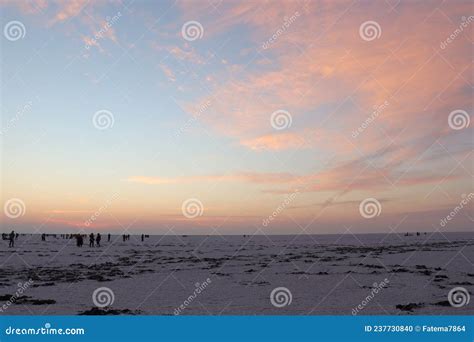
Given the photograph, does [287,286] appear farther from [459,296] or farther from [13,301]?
[13,301]

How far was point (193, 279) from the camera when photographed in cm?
2394

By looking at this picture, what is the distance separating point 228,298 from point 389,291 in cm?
789

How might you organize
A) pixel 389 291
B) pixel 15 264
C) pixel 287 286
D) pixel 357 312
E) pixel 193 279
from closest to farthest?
1. pixel 357 312
2. pixel 389 291
3. pixel 287 286
4. pixel 193 279
5. pixel 15 264

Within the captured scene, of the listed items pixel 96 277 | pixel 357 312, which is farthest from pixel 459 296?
pixel 96 277

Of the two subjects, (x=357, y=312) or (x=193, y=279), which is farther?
(x=193, y=279)

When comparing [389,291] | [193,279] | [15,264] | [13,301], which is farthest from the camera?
[15,264]

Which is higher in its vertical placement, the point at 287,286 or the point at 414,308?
the point at 287,286

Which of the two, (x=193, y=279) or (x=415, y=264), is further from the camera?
(x=415, y=264)

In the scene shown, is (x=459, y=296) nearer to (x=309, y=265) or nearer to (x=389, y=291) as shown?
(x=389, y=291)

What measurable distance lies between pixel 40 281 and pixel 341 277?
55.9 ft

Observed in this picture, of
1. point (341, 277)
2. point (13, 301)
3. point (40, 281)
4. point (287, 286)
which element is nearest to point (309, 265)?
point (341, 277)

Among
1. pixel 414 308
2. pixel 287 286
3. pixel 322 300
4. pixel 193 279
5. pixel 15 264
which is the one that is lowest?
pixel 414 308

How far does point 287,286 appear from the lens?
2183cm

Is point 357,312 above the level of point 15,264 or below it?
below
